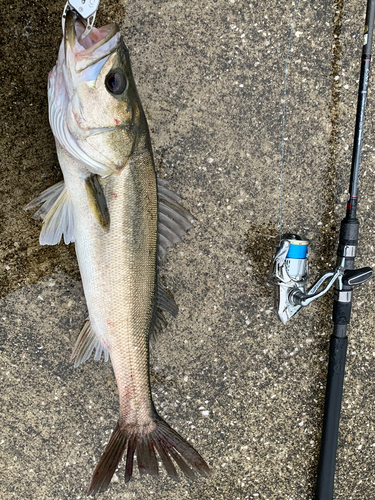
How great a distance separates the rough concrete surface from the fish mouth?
495 mm

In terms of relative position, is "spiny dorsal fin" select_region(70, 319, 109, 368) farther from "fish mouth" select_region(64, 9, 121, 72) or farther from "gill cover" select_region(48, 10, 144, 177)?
"fish mouth" select_region(64, 9, 121, 72)

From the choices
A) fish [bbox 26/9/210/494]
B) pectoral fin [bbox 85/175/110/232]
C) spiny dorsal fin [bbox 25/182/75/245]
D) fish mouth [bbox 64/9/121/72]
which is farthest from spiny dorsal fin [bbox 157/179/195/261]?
fish mouth [bbox 64/9/121/72]

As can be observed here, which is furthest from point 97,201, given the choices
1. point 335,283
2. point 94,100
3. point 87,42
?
point 335,283

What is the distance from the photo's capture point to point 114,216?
4.70ft

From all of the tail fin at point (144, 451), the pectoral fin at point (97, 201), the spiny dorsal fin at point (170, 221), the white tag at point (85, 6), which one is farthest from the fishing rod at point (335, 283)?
the white tag at point (85, 6)

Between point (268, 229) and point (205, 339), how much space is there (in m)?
0.74

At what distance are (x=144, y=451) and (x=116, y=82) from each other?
161 cm

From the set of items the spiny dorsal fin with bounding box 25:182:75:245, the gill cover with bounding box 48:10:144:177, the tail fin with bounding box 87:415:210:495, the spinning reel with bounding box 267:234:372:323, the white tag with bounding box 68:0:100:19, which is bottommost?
the tail fin with bounding box 87:415:210:495

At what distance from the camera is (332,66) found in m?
1.96

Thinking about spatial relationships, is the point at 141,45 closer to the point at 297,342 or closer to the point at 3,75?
the point at 3,75

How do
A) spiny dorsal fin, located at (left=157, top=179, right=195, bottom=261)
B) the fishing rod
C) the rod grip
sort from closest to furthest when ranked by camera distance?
1. spiny dorsal fin, located at (left=157, top=179, right=195, bottom=261)
2. the fishing rod
3. the rod grip

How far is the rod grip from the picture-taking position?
6.24ft

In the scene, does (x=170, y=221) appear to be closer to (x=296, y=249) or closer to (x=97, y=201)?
(x=97, y=201)

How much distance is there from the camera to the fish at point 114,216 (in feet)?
4.45
